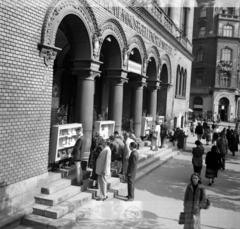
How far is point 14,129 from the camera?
709cm

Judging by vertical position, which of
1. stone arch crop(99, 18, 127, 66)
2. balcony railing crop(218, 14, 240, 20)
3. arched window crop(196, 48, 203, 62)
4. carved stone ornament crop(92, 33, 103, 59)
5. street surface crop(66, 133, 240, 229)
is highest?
balcony railing crop(218, 14, 240, 20)

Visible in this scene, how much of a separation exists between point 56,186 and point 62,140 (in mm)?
1612

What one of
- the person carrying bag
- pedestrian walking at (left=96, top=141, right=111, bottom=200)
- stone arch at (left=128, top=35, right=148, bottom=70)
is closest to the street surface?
pedestrian walking at (left=96, top=141, right=111, bottom=200)

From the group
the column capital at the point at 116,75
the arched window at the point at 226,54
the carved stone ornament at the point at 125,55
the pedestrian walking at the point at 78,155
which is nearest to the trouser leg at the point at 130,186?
the pedestrian walking at the point at 78,155

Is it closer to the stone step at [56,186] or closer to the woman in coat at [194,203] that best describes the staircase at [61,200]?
the stone step at [56,186]

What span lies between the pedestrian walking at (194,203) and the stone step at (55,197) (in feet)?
9.76

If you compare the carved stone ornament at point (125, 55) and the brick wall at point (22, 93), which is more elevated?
the carved stone ornament at point (125, 55)

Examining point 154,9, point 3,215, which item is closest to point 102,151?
point 3,215

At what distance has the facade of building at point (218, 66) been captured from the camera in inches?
2068

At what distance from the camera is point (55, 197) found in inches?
299

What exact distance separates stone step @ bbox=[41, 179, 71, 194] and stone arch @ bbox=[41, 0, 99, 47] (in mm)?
3294

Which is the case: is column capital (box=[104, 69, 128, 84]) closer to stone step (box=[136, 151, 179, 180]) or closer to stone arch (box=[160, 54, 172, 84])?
stone step (box=[136, 151, 179, 180])

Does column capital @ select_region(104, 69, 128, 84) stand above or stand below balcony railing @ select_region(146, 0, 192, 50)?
below

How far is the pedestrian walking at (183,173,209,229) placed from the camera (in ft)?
19.8
